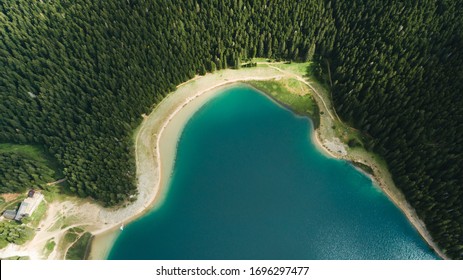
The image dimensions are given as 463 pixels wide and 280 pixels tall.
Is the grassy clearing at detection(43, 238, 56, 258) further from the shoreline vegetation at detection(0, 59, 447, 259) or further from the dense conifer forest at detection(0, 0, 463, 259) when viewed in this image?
the dense conifer forest at detection(0, 0, 463, 259)

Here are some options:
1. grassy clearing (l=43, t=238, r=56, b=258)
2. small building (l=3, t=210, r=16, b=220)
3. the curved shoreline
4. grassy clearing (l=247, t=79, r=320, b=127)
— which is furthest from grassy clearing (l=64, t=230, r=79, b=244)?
grassy clearing (l=247, t=79, r=320, b=127)

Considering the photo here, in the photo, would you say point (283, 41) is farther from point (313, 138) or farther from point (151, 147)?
point (151, 147)

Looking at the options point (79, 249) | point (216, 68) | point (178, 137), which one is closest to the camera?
point (79, 249)

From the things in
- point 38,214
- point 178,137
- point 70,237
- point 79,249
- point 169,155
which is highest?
point 178,137

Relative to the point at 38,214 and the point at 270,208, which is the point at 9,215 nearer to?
the point at 38,214

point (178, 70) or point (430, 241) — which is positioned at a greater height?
point (178, 70)

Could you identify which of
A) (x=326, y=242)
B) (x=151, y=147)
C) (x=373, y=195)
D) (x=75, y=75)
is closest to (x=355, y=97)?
(x=373, y=195)

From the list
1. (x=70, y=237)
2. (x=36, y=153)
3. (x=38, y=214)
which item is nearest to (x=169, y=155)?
(x=70, y=237)
